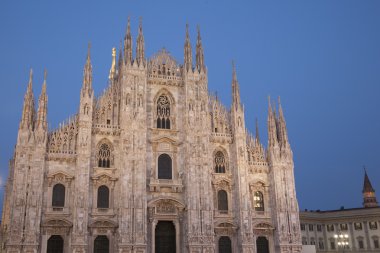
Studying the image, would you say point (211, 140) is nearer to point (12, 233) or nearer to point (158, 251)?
point (158, 251)

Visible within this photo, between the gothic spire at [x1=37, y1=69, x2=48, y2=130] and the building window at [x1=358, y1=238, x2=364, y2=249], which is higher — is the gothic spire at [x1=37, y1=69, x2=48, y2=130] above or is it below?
above

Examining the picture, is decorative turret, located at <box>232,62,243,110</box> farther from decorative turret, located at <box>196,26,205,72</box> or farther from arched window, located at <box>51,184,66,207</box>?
arched window, located at <box>51,184,66,207</box>

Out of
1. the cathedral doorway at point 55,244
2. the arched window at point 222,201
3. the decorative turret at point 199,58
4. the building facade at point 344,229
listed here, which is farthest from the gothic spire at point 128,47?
the building facade at point 344,229

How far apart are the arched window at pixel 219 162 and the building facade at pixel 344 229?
25685 mm

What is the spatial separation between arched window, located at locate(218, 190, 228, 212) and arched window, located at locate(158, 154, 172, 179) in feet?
→ 18.6

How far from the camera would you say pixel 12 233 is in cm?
3544

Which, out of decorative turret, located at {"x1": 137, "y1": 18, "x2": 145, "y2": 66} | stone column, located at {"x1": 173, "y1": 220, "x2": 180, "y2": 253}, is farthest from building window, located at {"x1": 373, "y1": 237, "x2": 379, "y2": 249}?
decorative turret, located at {"x1": 137, "y1": 18, "x2": 145, "y2": 66}

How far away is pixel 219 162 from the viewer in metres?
45.2

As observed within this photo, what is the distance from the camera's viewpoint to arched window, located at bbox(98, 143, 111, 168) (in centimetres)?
4088

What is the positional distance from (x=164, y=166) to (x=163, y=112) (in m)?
5.79

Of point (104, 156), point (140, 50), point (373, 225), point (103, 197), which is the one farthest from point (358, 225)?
point (140, 50)

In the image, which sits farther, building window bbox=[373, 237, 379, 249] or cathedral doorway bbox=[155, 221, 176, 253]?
building window bbox=[373, 237, 379, 249]

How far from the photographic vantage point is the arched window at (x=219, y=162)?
44.9 metres

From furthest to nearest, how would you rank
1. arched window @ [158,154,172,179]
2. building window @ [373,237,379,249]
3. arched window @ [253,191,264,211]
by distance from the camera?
1. building window @ [373,237,379,249]
2. arched window @ [253,191,264,211]
3. arched window @ [158,154,172,179]
